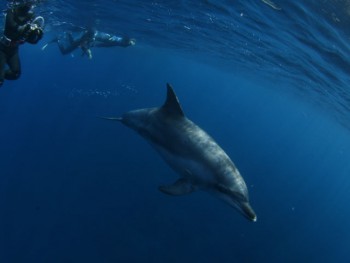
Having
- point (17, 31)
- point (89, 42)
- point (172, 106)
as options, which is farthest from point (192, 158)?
point (89, 42)

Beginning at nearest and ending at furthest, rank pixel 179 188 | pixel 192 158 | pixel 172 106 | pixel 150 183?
1. pixel 179 188
2. pixel 192 158
3. pixel 172 106
4. pixel 150 183

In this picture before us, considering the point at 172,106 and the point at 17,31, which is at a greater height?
the point at 172,106

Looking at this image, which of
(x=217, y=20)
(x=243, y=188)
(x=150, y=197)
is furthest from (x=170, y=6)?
(x=243, y=188)

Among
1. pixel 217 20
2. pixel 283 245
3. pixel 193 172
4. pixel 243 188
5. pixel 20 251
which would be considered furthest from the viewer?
pixel 283 245

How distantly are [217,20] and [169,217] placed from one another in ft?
37.6

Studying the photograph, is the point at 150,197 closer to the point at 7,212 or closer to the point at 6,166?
the point at 7,212

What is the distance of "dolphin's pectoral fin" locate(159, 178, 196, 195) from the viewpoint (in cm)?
697

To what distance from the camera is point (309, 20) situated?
14.0 meters

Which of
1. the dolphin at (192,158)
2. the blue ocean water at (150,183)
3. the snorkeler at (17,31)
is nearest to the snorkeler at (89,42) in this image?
the blue ocean water at (150,183)

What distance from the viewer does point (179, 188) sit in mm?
7129

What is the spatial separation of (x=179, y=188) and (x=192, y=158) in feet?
2.26

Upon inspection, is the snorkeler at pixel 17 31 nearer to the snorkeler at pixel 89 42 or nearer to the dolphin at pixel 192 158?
the dolphin at pixel 192 158

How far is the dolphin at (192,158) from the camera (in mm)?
6805

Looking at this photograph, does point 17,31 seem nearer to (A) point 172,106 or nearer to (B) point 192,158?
(A) point 172,106
